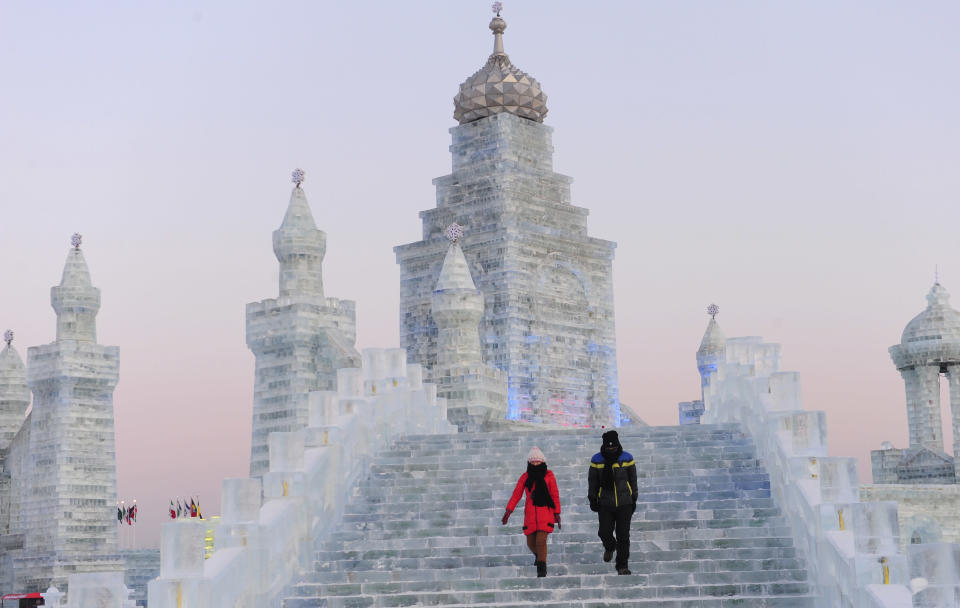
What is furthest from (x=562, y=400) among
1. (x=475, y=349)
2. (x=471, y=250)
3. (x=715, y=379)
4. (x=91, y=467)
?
(x=715, y=379)

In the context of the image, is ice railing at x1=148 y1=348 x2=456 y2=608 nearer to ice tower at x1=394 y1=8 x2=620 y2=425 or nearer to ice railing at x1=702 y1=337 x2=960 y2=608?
ice railing at x1=702 y1=337 x2=960 y2=608

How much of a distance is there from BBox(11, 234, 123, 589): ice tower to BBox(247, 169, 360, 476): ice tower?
6.62 meters

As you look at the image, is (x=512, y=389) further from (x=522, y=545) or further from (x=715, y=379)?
(x=522, y=545)

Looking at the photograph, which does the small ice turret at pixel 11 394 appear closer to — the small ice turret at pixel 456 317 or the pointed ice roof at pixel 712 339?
the small ice turret at pixel 456 317

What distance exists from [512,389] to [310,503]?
29.5 m

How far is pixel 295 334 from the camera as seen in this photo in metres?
37.8

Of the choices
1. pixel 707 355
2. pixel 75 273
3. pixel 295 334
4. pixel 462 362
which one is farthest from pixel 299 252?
pixel 707 355

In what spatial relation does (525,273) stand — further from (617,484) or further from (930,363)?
(617,484)

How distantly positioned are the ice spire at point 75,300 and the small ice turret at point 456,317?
12152 mm

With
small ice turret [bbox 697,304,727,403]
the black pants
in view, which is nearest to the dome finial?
small ice turret [bbox 697,304,727,403]

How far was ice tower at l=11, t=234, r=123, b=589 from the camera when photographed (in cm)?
4078

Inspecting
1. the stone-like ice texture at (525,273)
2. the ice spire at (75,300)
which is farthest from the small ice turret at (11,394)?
the stone-like ice texture at (525,273)

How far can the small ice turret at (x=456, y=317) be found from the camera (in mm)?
36938

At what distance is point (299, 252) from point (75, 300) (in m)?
8.92
